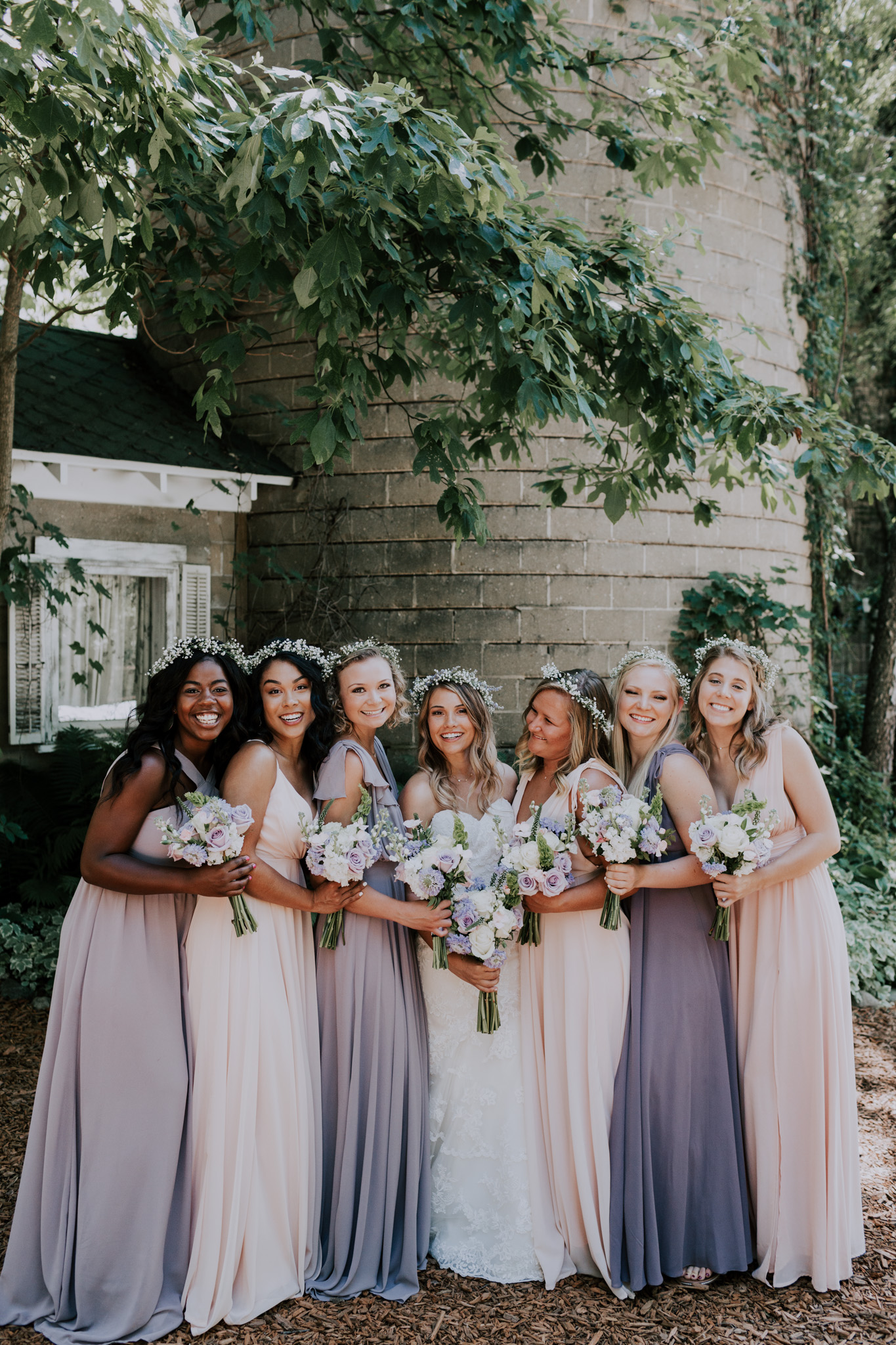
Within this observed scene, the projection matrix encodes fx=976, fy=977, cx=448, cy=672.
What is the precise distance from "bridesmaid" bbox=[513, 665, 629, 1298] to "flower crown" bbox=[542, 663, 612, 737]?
16 cm

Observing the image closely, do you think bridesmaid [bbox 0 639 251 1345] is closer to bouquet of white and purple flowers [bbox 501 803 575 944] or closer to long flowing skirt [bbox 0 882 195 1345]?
long flowing skirt [bbox 0 882 195 1345]

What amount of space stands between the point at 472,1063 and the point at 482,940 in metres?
0.64

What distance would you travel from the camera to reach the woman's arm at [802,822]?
361cm

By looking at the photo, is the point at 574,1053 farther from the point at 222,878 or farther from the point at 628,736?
the point at 222,878

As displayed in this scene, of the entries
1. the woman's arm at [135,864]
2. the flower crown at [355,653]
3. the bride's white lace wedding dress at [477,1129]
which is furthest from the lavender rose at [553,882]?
the flower crown at [355,653]

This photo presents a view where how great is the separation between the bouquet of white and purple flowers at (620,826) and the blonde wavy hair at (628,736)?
0.36 m

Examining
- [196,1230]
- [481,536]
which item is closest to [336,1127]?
[196,1230]

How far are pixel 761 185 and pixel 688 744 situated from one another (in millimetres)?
6997

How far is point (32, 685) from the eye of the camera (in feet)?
25.6

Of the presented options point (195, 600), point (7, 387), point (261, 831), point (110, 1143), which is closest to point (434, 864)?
point (261, 831)

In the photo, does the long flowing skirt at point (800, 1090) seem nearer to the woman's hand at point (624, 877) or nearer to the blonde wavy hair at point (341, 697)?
the woman's hand at point (624, 877)

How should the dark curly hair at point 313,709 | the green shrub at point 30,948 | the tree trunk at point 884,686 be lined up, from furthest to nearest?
1. the tree trunk at point 884,686
2. the green shrub at point 30,948
3. the dark curly hair at point 313,709

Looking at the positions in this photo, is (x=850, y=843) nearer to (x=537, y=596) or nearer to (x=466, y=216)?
(x=537, y=596)

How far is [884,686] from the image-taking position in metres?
10.3
